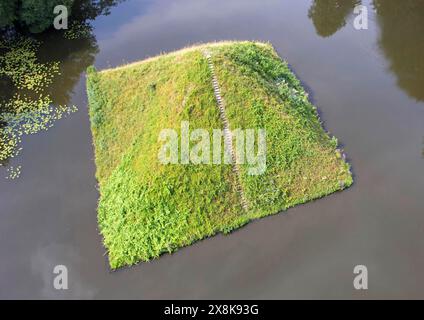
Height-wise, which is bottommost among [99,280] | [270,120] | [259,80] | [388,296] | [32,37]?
[388,296]

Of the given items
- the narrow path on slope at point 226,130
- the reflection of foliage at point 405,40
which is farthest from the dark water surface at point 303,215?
the narrow path on slope at point 226,130

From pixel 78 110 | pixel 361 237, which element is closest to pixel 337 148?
pixel 361 237

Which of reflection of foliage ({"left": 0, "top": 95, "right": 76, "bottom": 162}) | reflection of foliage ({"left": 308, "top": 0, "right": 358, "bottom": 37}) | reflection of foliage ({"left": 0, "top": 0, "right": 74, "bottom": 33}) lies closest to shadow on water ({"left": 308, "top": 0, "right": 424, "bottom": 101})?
reflection of foliage ({"left": 308, "top": 0, "right": 358, "bottom": 37})

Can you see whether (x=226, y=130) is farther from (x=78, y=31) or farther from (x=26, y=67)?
(x=78, y=31)

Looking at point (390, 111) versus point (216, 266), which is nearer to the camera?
point (216, 266)

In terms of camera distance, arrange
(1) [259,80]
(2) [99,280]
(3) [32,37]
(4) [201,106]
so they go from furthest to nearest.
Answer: (3) [32,37] < (1) [259,80] < (4) [201,106] < (2) [99,280]

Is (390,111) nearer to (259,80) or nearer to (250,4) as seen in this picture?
(259,80)

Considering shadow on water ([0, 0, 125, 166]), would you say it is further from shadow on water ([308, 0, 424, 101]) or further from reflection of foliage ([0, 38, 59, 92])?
shadow on water ([308, 0, 424, 101])
